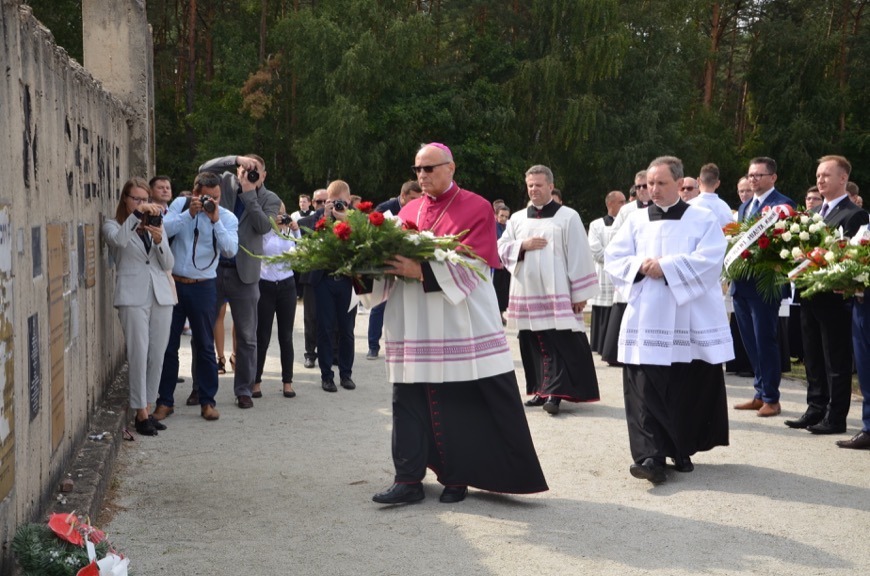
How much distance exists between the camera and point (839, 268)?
7.50 meters

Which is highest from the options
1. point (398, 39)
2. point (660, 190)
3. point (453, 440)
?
point (398, 39)

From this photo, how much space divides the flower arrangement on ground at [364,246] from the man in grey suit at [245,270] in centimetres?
320

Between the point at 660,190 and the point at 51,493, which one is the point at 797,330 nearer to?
the point at 660,190

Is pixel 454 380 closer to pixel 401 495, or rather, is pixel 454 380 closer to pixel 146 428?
pixel 401 495

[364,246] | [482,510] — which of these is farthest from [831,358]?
[364,246]

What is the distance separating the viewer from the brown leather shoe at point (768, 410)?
29.5 ft

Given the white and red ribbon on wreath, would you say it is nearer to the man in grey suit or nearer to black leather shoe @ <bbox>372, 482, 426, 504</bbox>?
black leather shoe @ <bbox>372, 482, 426, 504</bbox>

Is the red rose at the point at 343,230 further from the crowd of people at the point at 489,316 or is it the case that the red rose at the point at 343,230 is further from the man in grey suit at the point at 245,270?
the man in grey suit at the point at 245,270

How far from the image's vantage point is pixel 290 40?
3494 centimetres

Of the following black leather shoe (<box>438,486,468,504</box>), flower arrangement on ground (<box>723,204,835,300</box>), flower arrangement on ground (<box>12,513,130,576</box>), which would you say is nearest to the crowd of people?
black leather shoe (<box>438,486,468,504</box>)

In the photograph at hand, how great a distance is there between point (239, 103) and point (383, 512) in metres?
32.1

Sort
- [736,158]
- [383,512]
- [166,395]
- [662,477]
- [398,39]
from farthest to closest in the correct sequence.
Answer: [736,158] → [398,39] → [166,395] → [662,477] → [383,512]

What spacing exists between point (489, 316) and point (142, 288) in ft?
9.87

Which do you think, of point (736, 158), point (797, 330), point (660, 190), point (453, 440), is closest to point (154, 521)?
point (453, 440)
